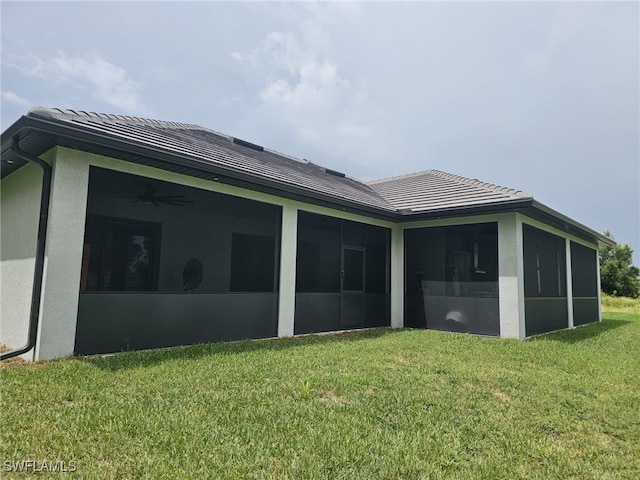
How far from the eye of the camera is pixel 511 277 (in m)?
8.44

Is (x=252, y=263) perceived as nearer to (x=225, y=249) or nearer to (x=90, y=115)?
(x=225, y=249)

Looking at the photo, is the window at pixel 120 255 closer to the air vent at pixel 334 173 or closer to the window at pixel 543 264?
the air vent at pixel 334 173

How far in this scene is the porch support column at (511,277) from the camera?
8.34 meters

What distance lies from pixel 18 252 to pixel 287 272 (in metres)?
4.65

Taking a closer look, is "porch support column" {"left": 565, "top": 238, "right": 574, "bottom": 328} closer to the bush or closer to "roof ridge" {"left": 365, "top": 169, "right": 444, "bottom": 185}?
"roof ridge" {"left": 365, "top": 169, "right": 444, "bottom": 185}

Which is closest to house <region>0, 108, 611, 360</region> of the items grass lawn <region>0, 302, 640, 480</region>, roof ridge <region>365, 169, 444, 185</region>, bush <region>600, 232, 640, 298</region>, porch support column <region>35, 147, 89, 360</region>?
porch support column <region>35, 147, 89, 360</region>

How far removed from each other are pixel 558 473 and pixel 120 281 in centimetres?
592

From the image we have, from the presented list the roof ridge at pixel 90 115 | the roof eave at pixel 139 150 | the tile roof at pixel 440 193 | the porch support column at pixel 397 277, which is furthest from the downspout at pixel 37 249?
the porch support column at pixel 397 277

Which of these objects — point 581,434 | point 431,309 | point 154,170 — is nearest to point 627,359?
point 431,309

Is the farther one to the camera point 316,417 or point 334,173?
point 334,173

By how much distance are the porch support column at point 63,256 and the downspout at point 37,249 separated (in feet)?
0.39

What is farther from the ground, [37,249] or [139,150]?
[139,150]

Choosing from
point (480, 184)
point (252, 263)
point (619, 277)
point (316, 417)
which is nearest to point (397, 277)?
point (480, 184)

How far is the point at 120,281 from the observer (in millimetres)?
5855
